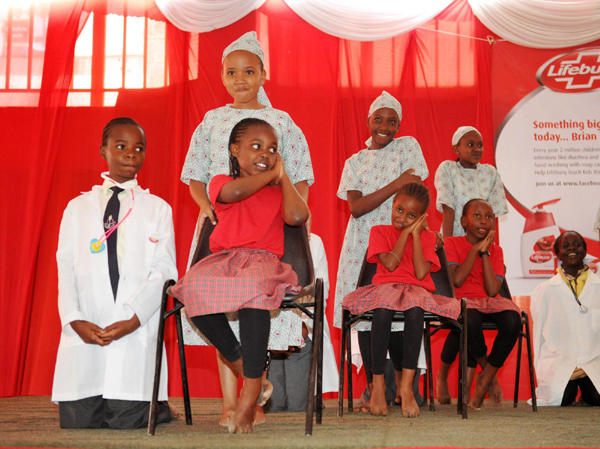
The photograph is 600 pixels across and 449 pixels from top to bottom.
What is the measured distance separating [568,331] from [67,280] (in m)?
3.22

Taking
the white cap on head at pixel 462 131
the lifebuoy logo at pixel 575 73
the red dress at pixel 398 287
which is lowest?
the red dress at pixel 398 287

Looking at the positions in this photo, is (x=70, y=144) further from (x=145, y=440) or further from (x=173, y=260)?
(x=145, y=440)

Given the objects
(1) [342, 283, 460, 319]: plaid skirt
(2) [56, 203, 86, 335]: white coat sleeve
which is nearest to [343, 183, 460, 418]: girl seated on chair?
(1) [342, 283, 460, 319]: plaid skirt

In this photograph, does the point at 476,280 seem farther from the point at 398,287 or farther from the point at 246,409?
the point at 246,409

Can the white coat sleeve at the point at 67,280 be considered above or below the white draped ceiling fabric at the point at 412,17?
below

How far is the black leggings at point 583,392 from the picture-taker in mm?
4070

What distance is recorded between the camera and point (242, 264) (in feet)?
7.81

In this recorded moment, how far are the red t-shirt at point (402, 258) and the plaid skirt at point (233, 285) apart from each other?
88cm

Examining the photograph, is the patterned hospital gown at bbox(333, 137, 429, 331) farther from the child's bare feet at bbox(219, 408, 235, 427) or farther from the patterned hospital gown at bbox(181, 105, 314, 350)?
the child's bare feet at bbox(219, 408, 235, 427)

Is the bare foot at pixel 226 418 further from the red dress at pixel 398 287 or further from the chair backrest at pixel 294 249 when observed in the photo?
the red dress at pixel 398 287

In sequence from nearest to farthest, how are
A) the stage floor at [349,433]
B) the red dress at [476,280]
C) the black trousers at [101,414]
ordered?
the stage floor at [349,433] < the black trousers at [101,414] < the red dress at [476,280]

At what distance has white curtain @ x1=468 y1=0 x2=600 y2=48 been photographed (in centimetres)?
520

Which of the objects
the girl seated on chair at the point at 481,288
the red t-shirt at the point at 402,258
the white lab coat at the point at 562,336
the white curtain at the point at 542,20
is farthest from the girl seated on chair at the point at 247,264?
the white curtain at the point at 542,20

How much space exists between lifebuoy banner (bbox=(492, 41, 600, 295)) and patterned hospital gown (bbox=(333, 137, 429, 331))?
177cm
